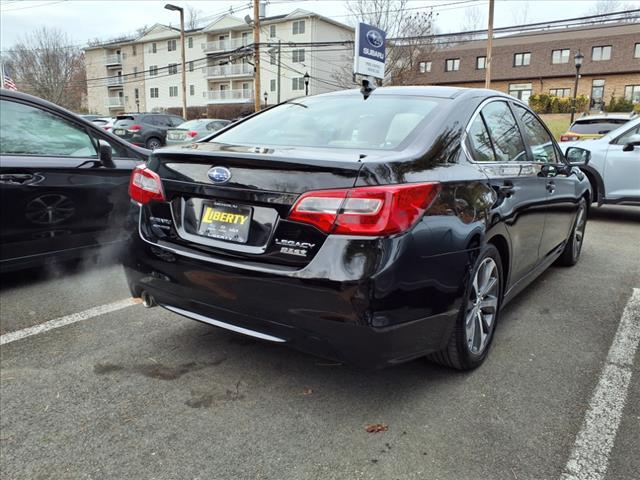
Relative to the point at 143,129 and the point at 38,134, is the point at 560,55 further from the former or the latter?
the point at 38,134

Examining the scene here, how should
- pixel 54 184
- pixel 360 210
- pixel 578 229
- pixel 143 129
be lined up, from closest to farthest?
pixel 360 210
pixel 54 184
pixel 578 229
pixel 143 129

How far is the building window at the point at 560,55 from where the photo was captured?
46.8 metres

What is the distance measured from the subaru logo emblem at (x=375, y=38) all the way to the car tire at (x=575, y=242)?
13.6m

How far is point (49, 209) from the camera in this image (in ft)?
13.9

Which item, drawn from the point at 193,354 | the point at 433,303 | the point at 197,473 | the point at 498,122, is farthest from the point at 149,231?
the point at 498,122

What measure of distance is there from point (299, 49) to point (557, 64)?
23.4 meters

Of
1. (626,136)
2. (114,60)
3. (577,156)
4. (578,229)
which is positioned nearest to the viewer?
(577,156)

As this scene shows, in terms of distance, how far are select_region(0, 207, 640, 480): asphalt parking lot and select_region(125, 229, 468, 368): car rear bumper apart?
15.1 inches

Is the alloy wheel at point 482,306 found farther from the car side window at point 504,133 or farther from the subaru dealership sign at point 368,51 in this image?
the subaru dealership sign at point 368,51

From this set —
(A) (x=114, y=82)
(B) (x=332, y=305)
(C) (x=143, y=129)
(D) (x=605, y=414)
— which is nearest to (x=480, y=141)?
(B) (x=332, y=305)

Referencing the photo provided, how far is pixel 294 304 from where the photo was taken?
2.27 metres

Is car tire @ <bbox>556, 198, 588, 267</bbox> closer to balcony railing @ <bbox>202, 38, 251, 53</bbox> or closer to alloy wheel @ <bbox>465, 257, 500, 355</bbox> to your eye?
alloy wheel @ <bbox>465, 257, 500, 355</bbox>

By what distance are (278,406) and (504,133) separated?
218 cm

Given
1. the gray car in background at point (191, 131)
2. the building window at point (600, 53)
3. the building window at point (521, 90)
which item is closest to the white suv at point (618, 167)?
the gray car in background at point (191, 131)
